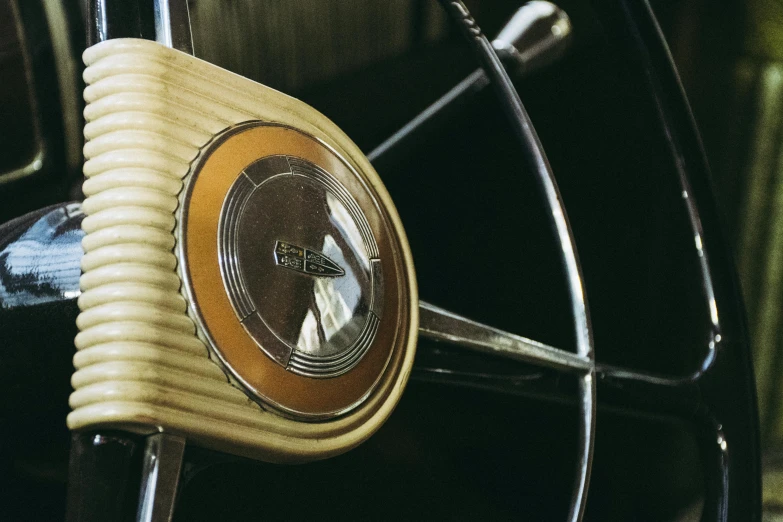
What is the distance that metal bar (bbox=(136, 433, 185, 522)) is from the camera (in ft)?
1.14

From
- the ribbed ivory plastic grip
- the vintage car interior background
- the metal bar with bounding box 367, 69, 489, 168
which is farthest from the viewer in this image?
the metal bar with bounding box 367, 69, 489, 168

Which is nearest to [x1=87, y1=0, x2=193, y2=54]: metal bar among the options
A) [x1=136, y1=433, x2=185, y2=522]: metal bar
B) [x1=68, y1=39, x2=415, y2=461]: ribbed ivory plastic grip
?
[x1=68, y1=39, x2=415, y2=461]: ribbed ivory plastic grip

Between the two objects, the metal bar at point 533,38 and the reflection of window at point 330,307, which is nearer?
the reflection of window at point 330,307

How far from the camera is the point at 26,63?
0.70 metres

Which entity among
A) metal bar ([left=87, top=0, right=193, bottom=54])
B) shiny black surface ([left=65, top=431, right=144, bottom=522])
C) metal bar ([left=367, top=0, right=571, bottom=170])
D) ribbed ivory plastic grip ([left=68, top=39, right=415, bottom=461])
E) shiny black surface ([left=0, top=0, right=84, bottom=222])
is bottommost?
shiny black surface ([left=65, top=431, right=144, bottom=522])

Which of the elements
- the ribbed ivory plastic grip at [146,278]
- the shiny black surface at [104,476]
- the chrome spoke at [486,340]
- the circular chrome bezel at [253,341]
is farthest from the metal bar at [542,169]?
the shiny black surface at [104,476]

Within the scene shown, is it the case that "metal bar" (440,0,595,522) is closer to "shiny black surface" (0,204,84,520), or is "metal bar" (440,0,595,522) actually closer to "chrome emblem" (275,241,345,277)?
"chrome emblem" (275,241,345,277)

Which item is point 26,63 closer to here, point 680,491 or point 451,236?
point 451,236

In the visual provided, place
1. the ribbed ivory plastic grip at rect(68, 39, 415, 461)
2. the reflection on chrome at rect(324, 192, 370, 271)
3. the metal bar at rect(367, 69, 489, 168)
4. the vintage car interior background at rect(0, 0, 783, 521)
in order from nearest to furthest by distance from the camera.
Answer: the ribbed ivory plastic grip at rect(68, 39, 415, 461) < the reflection on chrome at rect(324, 192, 370, 271) < the vintage car interior background at rect(0, 0, 783, 521) < the metal bar at rect(367, 69, 489, 168)

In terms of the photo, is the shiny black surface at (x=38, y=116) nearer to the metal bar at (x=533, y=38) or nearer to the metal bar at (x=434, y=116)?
the metal bar at (x=434, y=116)

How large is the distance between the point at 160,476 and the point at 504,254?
0.74m

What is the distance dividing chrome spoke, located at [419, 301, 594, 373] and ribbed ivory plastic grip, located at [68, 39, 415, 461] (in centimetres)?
16

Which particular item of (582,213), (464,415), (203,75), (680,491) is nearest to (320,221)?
(203,75)

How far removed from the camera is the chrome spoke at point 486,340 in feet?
1.86
